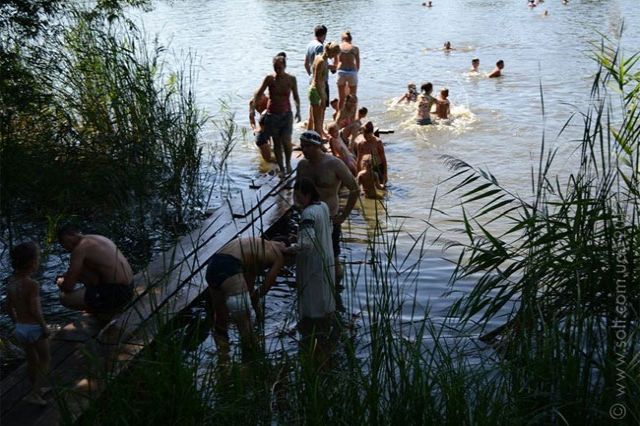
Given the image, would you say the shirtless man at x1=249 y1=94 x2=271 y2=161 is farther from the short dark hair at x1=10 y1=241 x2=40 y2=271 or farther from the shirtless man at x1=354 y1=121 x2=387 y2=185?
the short dark hair at x1=10 y1=241 x2=40 y2=271

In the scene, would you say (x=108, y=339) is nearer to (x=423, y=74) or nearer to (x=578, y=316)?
(x=578, y=316)

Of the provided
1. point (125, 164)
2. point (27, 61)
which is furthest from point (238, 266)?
point (27, 61)

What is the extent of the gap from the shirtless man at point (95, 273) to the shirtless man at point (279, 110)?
5067 millimetres

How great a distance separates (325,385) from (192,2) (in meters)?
40.4

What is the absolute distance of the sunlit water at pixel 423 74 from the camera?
10.4 metres

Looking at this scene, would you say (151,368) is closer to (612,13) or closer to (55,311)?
(55,311)

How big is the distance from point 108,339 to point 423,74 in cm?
1770

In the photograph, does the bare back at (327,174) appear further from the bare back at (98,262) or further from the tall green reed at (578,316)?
the tall green reed at (578,316)

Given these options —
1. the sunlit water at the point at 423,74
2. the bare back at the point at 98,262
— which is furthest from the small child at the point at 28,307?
the sunlit water at the point at 423,74

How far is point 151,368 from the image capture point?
4.40 m

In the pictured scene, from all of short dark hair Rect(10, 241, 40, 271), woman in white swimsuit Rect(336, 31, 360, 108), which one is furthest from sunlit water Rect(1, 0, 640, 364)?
short dark hair Rect(10, 241, 40, 271)

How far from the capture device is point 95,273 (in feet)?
22.6

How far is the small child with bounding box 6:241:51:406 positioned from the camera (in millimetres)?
5703

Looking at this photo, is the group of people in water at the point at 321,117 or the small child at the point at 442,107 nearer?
the group of people in water at the point at 321,117
